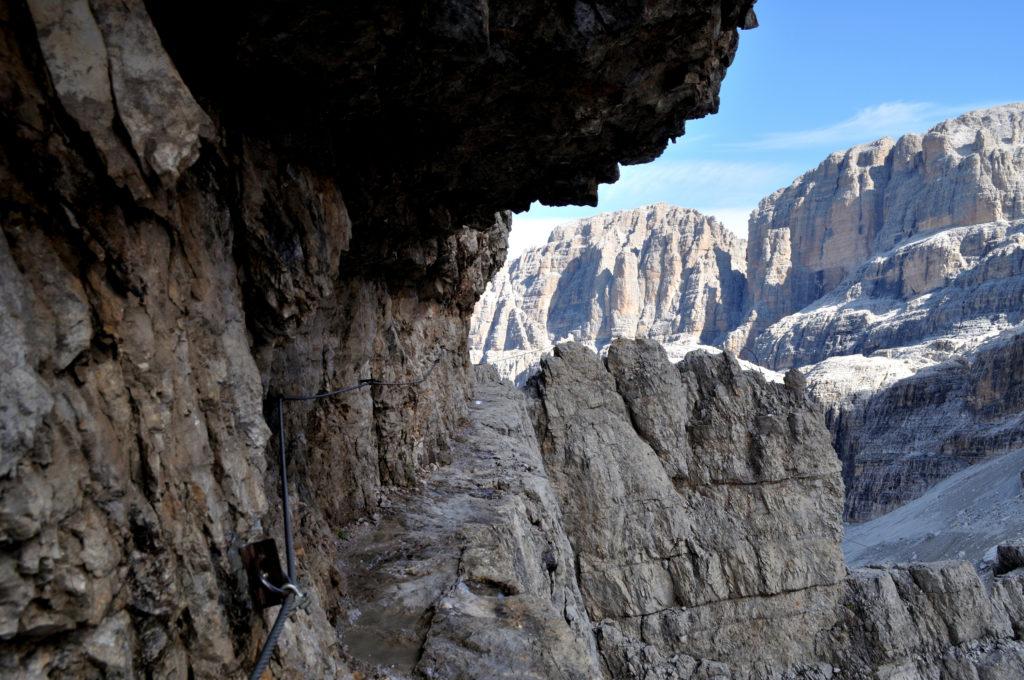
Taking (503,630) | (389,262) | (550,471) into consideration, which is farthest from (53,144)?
(550,471)

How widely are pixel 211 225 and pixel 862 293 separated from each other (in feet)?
479

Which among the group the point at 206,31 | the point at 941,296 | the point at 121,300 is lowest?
the point at 121,300

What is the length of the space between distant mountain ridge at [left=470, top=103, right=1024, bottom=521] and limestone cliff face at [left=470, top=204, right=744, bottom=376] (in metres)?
0.45

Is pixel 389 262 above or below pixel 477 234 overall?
below

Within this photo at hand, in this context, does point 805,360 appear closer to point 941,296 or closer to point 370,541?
point 941,296

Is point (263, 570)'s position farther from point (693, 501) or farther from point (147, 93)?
point (693, 501)

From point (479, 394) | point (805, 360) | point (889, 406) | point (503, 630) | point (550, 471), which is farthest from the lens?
point (805, 360)

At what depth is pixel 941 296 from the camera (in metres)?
113

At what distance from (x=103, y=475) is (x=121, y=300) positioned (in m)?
0.89

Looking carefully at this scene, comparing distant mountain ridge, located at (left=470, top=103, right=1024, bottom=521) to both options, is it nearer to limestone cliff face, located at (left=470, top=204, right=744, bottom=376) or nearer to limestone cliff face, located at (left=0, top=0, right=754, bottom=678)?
limestone cliff face, located at (left=470, top=204, right=744, bottom=376)

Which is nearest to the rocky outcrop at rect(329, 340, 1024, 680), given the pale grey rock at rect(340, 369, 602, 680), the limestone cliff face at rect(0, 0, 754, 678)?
the pale grey rock at rect(340, 369, 602, 680)

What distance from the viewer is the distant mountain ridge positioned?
252 feet

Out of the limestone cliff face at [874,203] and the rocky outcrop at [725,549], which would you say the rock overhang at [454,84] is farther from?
the limestone cliff face at [874,203]

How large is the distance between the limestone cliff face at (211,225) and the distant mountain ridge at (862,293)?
77.7m
